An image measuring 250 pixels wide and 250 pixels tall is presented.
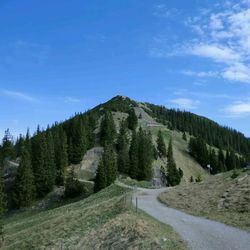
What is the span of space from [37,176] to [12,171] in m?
17.2

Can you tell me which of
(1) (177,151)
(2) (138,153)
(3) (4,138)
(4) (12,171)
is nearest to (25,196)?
(4) (12,171)

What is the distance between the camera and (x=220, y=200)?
1476 inches

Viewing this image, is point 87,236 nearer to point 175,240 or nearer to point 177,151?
point 175,240

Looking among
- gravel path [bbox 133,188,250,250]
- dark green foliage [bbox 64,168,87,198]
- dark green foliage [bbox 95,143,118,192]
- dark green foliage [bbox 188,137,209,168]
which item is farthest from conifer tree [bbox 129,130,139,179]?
gravel path [bbox 133,188,250,250]

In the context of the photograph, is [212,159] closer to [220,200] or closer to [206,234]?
[220,200]

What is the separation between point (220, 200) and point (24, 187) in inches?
2791

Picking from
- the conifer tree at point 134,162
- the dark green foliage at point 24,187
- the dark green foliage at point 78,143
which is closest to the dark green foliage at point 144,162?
the conifer tree at point 134,162

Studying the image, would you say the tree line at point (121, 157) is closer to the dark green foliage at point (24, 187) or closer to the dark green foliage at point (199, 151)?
the dark green foliage at point (24, 187)

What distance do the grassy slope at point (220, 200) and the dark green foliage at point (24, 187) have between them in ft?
189

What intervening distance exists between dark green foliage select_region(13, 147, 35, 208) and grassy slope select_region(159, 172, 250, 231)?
5755 cm

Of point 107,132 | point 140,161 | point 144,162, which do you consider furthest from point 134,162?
point 107,132

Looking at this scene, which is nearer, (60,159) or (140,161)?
(60,159)

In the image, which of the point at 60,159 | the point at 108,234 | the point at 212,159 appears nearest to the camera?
the point at 108,234

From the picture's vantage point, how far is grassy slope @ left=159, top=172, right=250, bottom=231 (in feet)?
103
